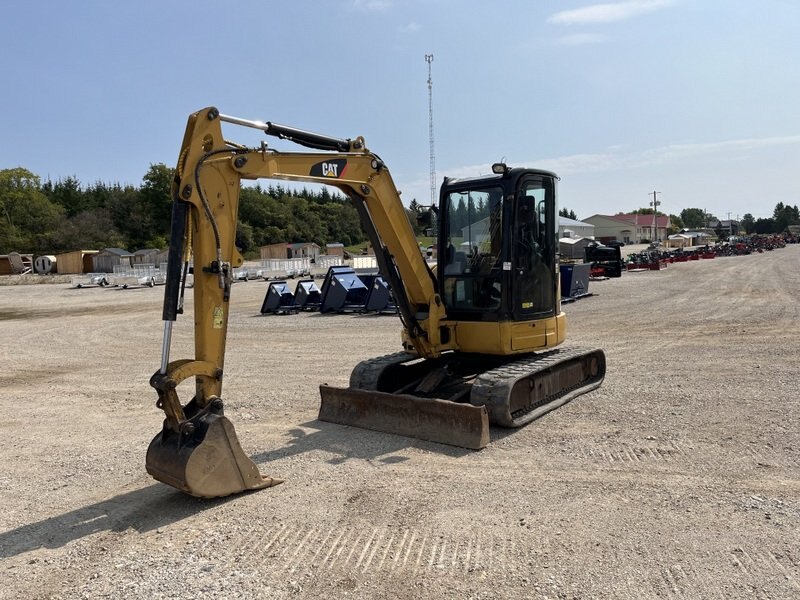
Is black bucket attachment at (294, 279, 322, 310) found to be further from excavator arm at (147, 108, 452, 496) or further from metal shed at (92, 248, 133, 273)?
metal shed at (92, 248, 133, 273)

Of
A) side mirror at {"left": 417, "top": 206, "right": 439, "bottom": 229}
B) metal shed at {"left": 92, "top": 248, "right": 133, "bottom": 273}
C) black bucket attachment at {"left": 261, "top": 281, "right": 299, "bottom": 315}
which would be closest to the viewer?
side mirror at {"left": 417, "top": 206, "right": 439, "bottom": 229}

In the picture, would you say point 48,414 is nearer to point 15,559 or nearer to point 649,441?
point 15,559

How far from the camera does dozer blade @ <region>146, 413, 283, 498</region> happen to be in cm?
500

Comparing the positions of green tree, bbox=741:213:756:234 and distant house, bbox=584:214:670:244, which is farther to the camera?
green tree, bbox=741:213:756:234

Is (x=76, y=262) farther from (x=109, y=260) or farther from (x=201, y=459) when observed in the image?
(x=201, y=459)

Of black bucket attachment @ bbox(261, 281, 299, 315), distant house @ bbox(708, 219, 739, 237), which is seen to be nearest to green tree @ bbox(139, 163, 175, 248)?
black bucket attachment @ bbox(261, 281, 299, 315)

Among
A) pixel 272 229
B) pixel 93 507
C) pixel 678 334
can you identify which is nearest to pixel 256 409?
pixel 93 507

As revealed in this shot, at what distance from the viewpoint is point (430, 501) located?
5.20 meters

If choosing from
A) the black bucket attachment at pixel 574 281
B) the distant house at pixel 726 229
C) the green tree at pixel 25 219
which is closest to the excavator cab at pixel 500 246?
the black bucket attachment at pixel 574 281

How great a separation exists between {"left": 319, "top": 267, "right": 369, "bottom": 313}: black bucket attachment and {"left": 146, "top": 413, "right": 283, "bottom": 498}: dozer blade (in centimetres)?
1462

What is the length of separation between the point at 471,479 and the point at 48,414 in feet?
21.0

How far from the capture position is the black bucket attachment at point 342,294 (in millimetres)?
20234

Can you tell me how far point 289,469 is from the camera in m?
6.10

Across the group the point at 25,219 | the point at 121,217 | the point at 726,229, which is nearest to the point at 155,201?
the point at 121,217
